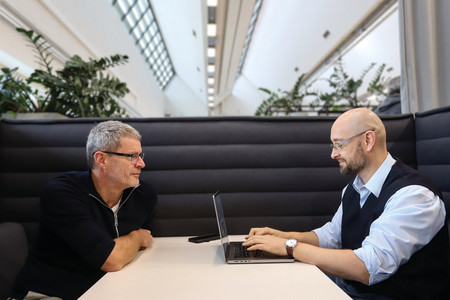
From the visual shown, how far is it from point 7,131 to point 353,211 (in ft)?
5.99

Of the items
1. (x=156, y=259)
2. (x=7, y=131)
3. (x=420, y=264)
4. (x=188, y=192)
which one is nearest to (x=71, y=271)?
(x=156, y=259)

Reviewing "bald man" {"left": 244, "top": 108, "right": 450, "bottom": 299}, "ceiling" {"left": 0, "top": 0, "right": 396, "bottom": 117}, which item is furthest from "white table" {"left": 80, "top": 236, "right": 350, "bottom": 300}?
"ceiling" {"left": 0, "top": 0, "right": 396, "bottom": 117}

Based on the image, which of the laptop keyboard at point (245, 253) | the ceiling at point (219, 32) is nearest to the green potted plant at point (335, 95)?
the ceiling at point (219, 32)

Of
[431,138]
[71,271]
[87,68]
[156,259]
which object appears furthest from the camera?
[87,68]

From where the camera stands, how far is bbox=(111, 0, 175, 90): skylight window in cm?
1022

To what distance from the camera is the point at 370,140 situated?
1229 millimetres

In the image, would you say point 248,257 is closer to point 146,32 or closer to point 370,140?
point 370,140

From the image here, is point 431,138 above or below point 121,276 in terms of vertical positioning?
above

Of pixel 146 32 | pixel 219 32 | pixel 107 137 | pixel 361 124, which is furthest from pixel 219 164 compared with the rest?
pixel 146 32

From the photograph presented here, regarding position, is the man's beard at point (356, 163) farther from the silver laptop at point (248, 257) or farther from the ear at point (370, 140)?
the silver laptop at point (248, 257)

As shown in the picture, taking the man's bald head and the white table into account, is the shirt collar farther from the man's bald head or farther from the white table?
the white table

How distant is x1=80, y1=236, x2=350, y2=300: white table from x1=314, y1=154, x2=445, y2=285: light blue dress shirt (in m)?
0.22

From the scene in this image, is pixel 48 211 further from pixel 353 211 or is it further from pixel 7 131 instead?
pixel 353 211

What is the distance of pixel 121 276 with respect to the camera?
942 millimetres
